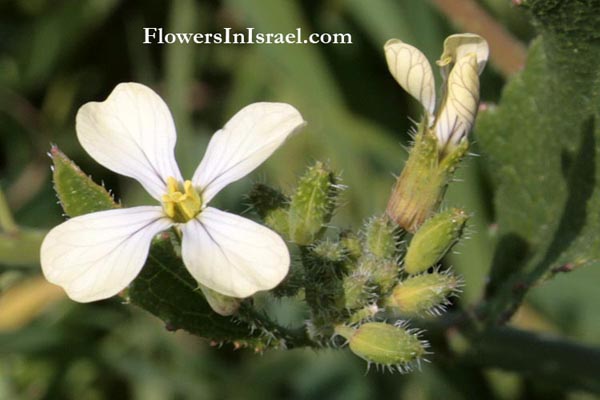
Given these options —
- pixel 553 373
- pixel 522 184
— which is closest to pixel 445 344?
pixel 553 373

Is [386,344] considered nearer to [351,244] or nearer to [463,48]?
[351,244]

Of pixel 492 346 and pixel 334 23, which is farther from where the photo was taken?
pixel 334 23

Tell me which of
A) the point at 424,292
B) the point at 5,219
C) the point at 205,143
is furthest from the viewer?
A: the point at 205,143

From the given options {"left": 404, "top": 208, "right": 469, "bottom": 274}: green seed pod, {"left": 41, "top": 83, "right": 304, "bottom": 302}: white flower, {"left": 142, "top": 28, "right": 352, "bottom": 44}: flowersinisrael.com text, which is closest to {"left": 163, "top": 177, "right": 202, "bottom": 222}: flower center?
{"left": 41, "top": 83, "right": 304, "bottom": 302}: white flower

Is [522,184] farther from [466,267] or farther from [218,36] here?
[218,36]

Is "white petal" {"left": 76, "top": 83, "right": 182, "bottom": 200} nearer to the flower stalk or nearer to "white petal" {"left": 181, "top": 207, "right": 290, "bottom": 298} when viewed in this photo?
"white petal" {"left": 181, "top": 207, "right": 290, "bottom": 298}

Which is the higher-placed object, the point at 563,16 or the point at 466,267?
the point at 563,16

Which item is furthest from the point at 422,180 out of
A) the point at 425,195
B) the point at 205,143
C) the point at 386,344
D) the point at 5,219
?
the point at 205,143

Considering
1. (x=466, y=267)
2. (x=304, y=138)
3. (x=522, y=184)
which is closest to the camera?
(x=522, y=184)
